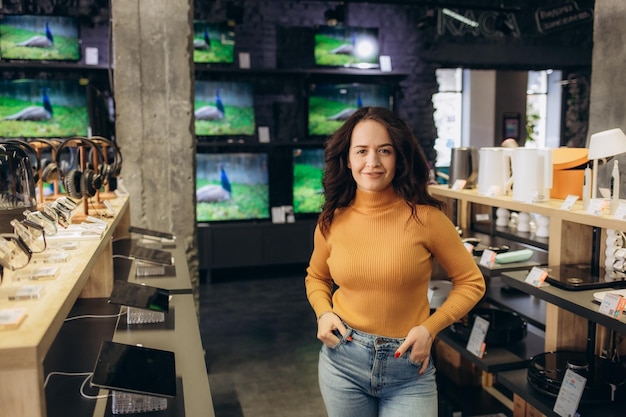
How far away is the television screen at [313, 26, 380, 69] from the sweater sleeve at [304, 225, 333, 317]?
17.8 feet

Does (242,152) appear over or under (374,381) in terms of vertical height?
over

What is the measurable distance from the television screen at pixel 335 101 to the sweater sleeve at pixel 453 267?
5496 millimetres

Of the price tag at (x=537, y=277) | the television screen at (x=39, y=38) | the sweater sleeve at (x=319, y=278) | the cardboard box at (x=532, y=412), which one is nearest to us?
the sweater sleeve at (x=319, y=278)

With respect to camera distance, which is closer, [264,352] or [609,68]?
[609,68]

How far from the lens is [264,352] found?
4.64 metres

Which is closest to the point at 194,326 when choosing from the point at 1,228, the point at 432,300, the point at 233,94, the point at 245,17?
the point at 1,228

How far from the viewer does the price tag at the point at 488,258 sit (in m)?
3.04

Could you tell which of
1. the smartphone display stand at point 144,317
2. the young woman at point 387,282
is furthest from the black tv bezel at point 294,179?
the young woman at point 387,282

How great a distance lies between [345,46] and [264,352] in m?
4.01

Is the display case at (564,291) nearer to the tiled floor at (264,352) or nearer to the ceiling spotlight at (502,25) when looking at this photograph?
the tiled floor at (264,352)

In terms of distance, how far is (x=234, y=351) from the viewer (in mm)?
4648

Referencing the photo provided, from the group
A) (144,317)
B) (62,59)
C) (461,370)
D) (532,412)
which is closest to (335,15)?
(62,59)

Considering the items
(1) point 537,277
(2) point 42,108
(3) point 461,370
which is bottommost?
(3) point 461,370

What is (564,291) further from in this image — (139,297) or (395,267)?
(139,297)
